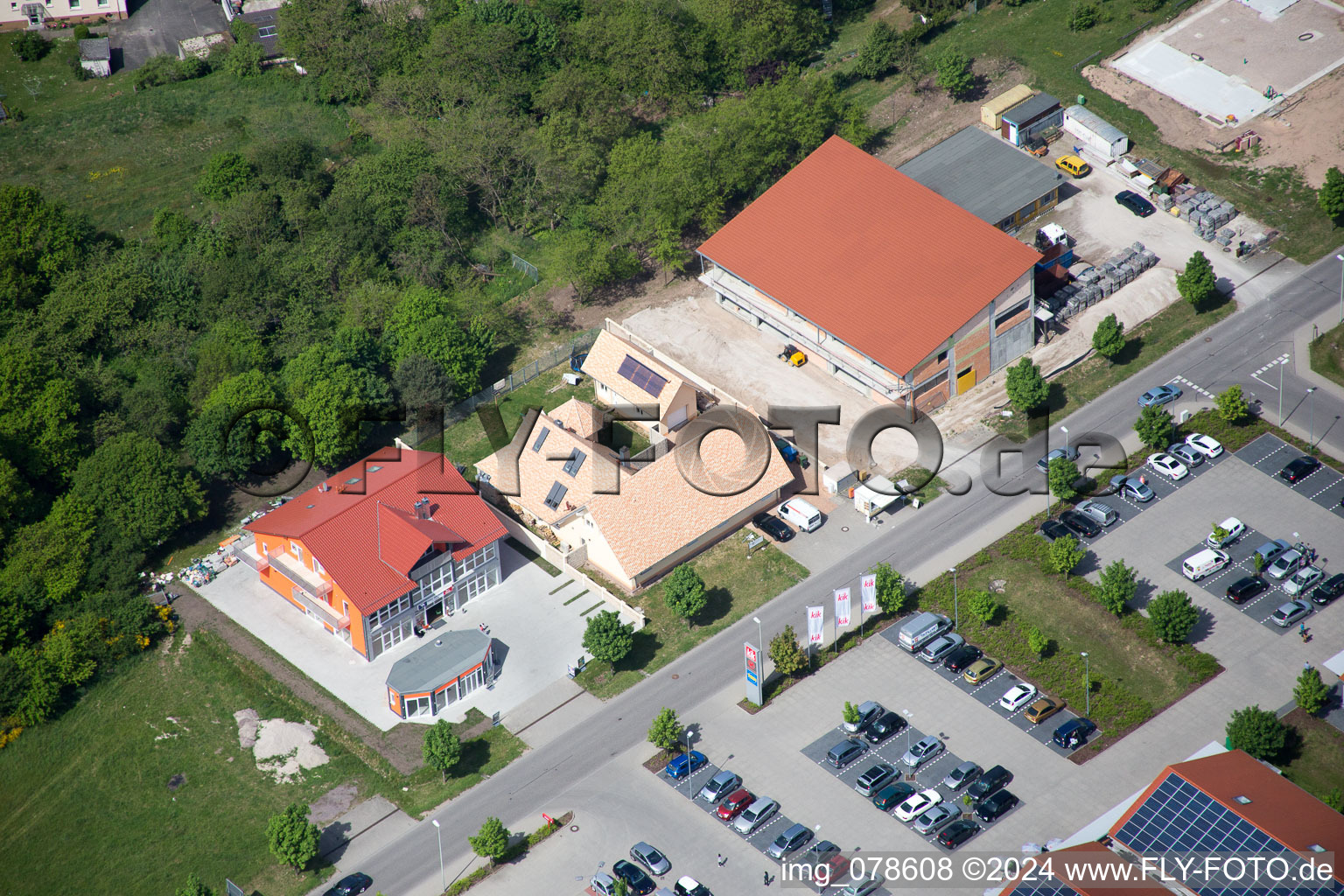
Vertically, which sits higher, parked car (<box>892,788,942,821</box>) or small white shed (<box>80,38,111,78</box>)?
small white shed (<box>80,38,111,78</box>)

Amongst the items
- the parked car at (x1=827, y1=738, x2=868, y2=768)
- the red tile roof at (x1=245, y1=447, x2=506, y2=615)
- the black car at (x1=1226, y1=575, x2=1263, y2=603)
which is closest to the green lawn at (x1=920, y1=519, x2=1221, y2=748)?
the black car at (x1=1226, y1=575, x2=1263, y2=603)

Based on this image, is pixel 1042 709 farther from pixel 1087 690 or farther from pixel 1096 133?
pixel 1096 133

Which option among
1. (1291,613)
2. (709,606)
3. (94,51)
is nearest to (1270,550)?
(1291,613)

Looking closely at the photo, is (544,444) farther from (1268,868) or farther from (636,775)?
(1268,868)

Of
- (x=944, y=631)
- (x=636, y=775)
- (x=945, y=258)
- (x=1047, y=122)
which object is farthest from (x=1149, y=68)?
(x=636, y=775)

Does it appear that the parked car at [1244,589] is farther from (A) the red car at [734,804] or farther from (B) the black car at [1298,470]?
(A) the red car at [734,804]

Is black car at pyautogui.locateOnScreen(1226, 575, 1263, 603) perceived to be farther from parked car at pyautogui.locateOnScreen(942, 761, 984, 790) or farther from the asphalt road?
parked car at pyautogui.locateOnScreen(942, 761, 984, 790)

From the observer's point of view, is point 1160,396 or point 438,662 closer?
point 438,662

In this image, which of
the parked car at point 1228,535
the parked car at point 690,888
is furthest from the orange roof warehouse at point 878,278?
the parked car at point 690,888
